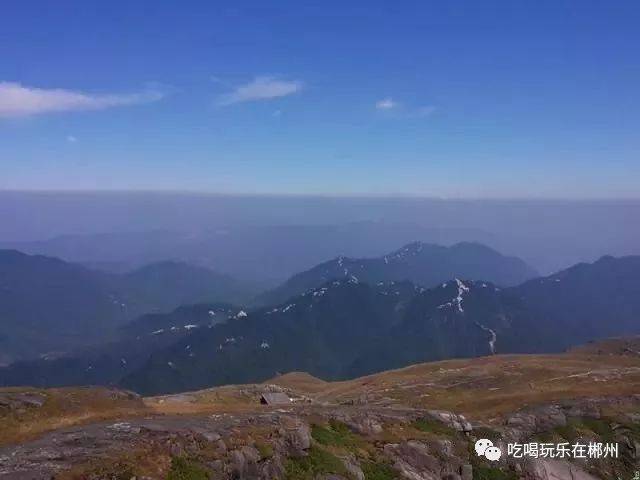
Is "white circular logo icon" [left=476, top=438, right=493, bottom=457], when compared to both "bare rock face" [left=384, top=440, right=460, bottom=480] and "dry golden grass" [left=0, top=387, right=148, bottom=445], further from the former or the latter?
"dry golden grass" [left=0, top=387, right=148, bottom=445]

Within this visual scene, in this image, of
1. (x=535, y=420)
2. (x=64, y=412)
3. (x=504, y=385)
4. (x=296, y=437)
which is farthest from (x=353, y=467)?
(x=504, y=385)

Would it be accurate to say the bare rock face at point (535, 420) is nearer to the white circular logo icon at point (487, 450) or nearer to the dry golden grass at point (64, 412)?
the white circular logo icon at point (487, 450)

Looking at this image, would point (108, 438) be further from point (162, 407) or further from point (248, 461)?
point (162, 407)

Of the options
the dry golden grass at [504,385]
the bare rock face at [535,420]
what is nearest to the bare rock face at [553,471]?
the bare rock face at [535,420]

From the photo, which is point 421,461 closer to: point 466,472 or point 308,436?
point 466,472

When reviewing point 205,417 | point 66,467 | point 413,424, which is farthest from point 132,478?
point 413,424

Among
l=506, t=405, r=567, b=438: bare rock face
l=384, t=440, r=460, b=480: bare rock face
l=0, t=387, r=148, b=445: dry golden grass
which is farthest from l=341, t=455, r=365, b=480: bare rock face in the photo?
l=506, t=405, r=567, b=438: bare rock face
